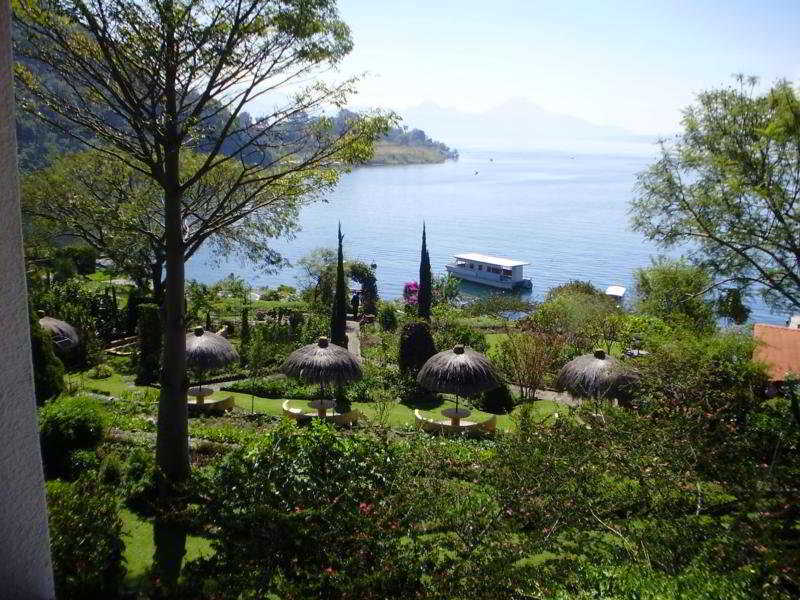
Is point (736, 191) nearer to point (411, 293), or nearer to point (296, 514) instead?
point (296, 514)

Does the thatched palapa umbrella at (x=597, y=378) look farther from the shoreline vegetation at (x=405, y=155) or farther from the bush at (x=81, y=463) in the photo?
the shoreline vegetation at (x=405, y=155)

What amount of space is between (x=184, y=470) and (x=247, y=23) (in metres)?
5.94

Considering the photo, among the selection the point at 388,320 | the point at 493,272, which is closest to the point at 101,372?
the point at 388,320

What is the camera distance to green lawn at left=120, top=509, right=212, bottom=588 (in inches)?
253

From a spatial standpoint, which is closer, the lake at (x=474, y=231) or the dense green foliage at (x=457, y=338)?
the dense green foliage at (x=457, y=338)

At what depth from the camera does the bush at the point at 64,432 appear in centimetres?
809

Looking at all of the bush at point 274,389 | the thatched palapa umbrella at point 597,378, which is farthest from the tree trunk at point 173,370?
the thatched palapa umbrella at point 597,378

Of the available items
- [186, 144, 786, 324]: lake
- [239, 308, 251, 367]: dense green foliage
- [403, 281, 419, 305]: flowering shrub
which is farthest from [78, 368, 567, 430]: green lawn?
[186, 144, 786, 324]: lake

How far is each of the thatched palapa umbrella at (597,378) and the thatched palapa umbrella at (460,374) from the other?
60.4 inches

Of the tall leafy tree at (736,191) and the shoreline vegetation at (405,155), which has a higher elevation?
the shoreline vegetation at (405,155)

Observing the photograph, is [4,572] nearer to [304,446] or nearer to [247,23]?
[304,446]

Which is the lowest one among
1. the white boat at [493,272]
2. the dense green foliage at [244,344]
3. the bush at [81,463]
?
the white boat at [493,272]

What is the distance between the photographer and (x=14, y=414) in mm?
3006

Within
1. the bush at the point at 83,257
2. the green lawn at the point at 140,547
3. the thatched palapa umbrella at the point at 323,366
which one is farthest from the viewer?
the bush at the point at 83,257
